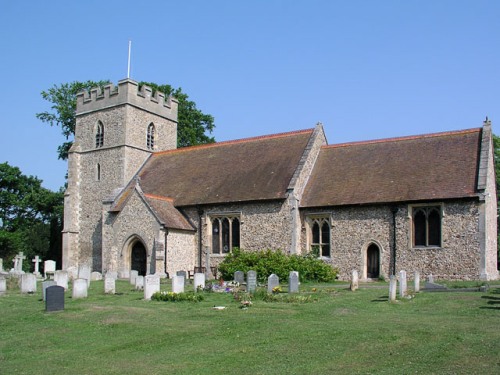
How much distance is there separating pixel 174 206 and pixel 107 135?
7991mm

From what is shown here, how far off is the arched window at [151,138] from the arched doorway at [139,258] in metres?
8.76

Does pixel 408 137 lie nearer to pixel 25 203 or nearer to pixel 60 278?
pixel 60 278

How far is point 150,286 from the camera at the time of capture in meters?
18.2

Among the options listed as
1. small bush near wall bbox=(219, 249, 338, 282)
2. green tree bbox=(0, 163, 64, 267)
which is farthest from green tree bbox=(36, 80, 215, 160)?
small bush near wall bbox=(219, 249, 338, 282)

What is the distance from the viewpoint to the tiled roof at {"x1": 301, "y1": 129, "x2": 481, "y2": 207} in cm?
2459

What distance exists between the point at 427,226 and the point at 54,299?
617 inches

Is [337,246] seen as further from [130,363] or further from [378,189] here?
[130,363]

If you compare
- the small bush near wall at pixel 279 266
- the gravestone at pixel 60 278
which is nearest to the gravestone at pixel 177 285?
the gravestone at pixel 60 278

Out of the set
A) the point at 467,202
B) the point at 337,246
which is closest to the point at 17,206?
the point at 337,246

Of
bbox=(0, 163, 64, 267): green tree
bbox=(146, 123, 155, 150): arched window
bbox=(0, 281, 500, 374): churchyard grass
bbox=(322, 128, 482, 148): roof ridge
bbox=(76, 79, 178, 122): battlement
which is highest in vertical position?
bbox=(76, 79, 178, 122): battlement

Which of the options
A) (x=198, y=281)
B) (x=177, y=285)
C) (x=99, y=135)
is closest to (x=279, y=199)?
(x=198, y=281)

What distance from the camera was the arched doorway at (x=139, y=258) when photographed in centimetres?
2892

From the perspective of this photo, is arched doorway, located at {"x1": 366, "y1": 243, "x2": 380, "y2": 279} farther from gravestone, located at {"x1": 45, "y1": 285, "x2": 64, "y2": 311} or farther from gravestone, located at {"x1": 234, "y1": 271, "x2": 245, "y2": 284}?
gravestone, located at {"x1": 45, "y1": 285, "x2": 64, "y2": 311}

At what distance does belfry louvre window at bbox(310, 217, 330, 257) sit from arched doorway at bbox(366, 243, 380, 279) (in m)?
1.94
